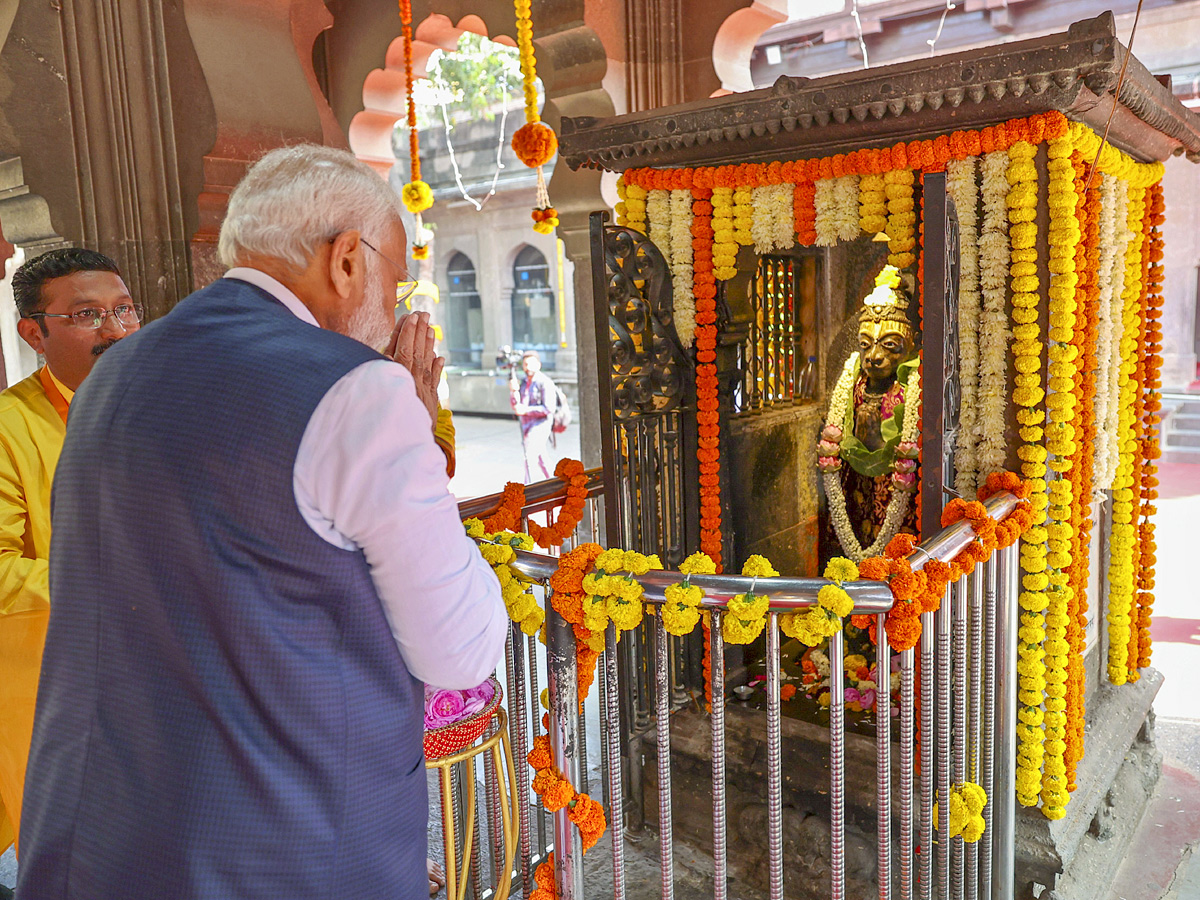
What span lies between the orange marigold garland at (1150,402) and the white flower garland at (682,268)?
209 centimetres

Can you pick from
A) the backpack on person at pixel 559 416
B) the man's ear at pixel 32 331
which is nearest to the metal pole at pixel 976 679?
the man's ear at pixel 32 331

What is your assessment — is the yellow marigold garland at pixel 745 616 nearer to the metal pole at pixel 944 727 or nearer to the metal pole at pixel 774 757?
the metal pole at pixel 774 757

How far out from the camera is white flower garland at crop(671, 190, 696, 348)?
3773 mm

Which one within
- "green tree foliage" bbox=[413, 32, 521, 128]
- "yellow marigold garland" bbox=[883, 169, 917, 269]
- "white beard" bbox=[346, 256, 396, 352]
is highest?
"green tree foliage" bbox=[413, 32, 521, 128]

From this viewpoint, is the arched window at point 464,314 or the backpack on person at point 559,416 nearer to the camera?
the backpack on person at point 559,416

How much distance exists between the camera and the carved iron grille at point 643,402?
3.60 m

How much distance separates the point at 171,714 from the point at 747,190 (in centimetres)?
297

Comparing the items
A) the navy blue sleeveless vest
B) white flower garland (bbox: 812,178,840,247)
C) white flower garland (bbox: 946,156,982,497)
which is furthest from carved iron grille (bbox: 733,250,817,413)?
the navy blue sleeveless vest

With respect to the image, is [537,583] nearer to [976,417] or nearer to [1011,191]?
[976,417]

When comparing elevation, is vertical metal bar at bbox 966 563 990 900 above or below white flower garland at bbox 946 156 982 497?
below

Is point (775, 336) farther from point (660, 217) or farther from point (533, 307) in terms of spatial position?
point (533, 307)

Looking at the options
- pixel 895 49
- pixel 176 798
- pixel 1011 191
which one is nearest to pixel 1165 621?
pixel 1011 191

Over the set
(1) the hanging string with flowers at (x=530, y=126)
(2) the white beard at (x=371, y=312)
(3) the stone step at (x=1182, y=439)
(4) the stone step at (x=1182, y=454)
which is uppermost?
(1) the hanging string with flowers at (x=530, y=126)

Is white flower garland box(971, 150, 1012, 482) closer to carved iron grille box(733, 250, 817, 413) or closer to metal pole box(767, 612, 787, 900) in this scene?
carved iron grille box(733, 250, 817, 413)
